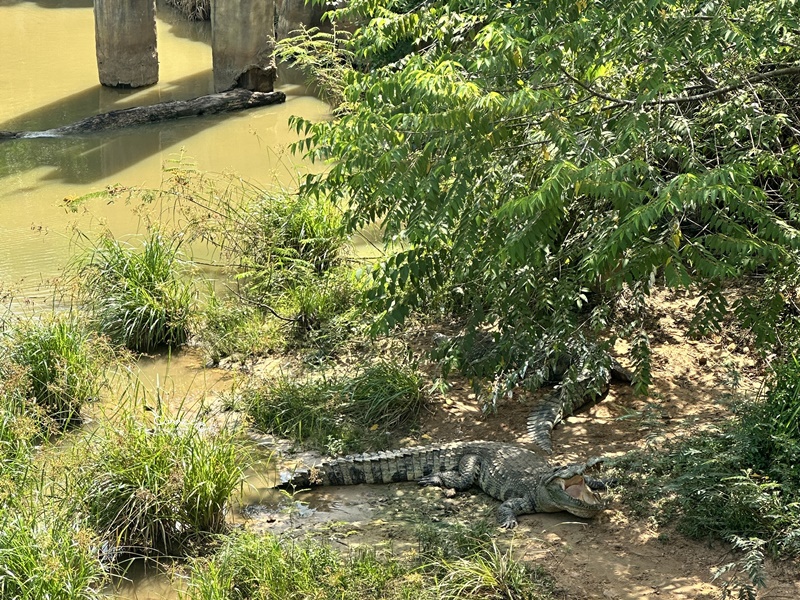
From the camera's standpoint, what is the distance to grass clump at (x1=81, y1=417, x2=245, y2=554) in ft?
18.1

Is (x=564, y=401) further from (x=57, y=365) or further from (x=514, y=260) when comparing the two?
(x=57, y=365)

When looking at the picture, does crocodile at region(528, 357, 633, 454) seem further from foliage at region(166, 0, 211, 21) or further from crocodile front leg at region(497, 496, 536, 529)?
foliage at region(166, 0, 211, 21)

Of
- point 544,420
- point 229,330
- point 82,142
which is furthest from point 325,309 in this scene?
point 82,142

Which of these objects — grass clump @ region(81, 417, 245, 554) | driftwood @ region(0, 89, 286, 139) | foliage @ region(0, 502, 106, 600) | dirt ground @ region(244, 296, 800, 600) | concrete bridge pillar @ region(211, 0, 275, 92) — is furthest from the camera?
concrete bridge pillar @ region(211, 0, 275, 92)

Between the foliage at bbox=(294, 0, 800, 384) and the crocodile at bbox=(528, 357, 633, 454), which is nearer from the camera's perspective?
the foliage at bbox=(294, 0, 800, 384)

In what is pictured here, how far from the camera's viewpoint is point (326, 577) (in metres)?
5.02

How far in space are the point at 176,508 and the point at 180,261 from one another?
378 cm

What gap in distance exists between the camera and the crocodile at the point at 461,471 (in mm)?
5969

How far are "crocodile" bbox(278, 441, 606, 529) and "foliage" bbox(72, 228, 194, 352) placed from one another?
244 cm

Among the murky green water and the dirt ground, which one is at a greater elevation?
the murky green water

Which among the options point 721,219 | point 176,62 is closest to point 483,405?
point 721,219

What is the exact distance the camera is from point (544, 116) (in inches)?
211

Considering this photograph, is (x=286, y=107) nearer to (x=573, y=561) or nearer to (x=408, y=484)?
(x=408, y=484)

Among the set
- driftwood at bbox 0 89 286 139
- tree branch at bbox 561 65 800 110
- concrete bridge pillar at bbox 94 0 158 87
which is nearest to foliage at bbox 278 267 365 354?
tree branch at bbox 561 65 800 110
